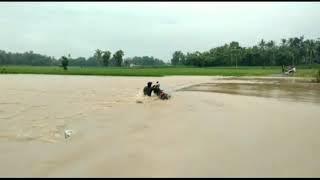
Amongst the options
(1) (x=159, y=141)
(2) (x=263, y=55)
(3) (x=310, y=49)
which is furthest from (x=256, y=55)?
(1) (x=159, y=141)

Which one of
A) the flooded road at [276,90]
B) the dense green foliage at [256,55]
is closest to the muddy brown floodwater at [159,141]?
the flooded road at [276,90]

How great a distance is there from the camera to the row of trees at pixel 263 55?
84.9 meters

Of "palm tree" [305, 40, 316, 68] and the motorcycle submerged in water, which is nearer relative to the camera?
the motorcycle submerged in water

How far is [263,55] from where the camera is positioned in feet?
282

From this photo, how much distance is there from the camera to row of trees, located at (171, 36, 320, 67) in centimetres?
8494

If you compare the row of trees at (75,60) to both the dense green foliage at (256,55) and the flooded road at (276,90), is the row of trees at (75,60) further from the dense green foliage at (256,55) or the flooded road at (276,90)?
the flooded road at (276,90)

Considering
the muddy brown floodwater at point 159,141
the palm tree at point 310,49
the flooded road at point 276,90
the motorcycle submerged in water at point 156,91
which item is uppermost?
the palm tree at point 310,49

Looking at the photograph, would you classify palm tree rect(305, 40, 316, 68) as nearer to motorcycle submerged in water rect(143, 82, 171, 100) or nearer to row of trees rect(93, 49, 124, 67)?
row of trees rect(93, 49, 124, 67)

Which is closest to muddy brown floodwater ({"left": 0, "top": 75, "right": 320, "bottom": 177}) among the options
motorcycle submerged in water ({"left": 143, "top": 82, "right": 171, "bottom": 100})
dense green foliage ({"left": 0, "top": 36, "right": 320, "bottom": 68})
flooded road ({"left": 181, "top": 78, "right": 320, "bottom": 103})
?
motorcycle submerged in water ({"left": 143, "top": 82, "right": 171, "bottom": 100})

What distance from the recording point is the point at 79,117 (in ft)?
41.5

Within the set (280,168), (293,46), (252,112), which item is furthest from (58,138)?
(293,46)

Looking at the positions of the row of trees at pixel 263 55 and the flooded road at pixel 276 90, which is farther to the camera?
the row of trees at pixel 263 55

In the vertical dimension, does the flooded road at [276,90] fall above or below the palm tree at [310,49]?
below

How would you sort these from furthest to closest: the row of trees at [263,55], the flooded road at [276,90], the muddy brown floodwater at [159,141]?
the row of trees at [263,55], the flooded road at [276,90], the muddy brown floodwater at [159,141]
